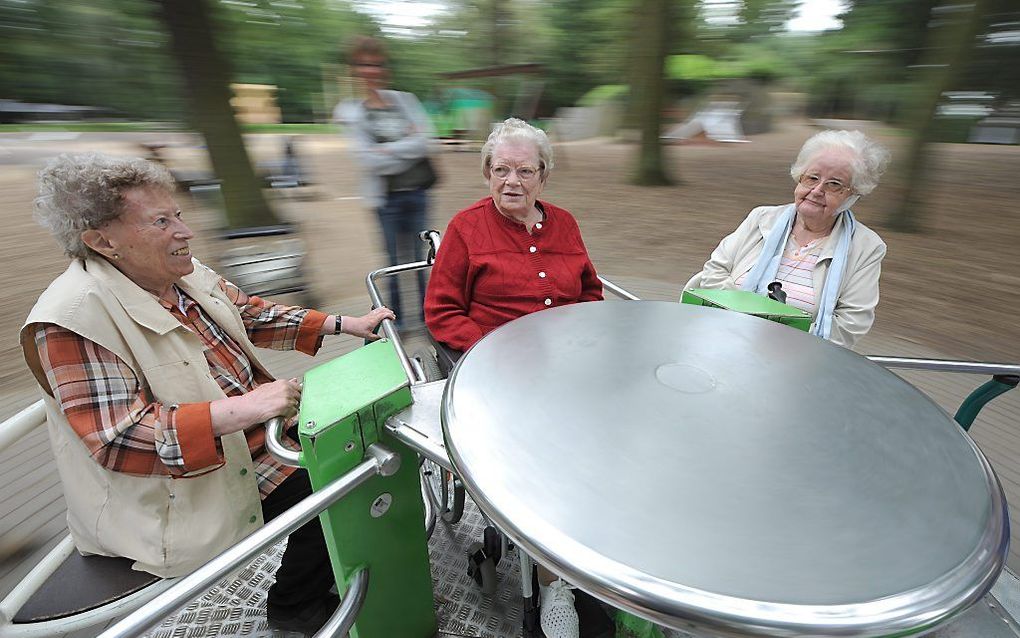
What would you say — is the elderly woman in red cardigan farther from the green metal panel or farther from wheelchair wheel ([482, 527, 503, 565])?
wheelchair wheel ([482, 527, 503, 565])

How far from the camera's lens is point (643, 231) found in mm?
6926

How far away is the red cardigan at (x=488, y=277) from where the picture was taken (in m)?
1.93

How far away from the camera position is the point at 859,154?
190 centimetres

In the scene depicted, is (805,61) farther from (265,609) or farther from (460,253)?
(265,609)

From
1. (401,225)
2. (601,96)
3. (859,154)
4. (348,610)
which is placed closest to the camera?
(348,610)

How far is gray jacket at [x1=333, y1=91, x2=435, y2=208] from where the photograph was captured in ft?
10.6

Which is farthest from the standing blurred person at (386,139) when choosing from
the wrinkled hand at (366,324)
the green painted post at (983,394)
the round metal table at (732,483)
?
the green painted post at (983,394)

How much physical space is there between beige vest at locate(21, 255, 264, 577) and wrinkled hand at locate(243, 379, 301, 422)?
186 mm

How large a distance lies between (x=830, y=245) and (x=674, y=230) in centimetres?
516

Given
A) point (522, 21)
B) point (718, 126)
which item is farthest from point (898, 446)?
point (718, 126)

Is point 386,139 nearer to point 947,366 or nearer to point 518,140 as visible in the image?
point 518,140

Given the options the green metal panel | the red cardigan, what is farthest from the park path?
the red cardigan

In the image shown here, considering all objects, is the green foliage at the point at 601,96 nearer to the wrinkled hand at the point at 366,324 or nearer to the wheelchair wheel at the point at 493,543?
the wrinkled hand at the point at 366,324

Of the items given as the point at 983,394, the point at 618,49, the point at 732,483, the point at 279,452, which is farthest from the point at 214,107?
the point at 618,49
